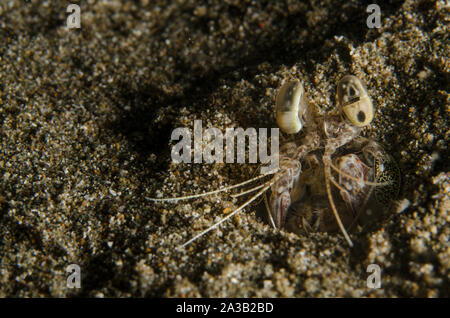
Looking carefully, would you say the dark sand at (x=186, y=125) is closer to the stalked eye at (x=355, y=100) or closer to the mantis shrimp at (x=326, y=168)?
the mantis shrimp at (x=326, y=168)

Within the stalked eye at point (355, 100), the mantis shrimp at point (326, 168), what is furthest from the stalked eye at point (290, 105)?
the stalked eye at point (355, 100)

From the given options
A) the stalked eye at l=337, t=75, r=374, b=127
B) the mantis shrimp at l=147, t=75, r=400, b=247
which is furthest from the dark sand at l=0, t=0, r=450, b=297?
the stalked eye at l=337, t=75, r=374, b=127

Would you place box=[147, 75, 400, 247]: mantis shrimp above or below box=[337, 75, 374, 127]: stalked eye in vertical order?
below

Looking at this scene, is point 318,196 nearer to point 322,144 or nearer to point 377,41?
point 322,144

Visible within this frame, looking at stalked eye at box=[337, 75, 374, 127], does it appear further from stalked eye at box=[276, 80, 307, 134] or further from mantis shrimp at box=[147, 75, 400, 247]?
stalked eye at box=[276, 80, 307, 134]

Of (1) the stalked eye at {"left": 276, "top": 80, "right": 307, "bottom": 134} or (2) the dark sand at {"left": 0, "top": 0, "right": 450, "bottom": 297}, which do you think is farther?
(1) the stalked eye at {"left": 276, "top": 80, "right": 307, "bottom": 134}
